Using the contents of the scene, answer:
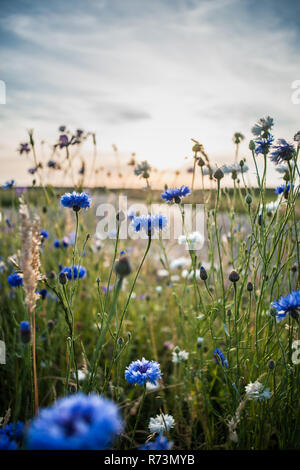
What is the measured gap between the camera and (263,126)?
1.34 meters

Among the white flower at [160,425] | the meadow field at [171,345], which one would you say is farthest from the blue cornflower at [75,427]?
the white flower at [160,425]

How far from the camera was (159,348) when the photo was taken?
229 cm

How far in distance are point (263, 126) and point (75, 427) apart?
1.27m

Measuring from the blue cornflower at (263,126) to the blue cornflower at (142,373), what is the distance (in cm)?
96

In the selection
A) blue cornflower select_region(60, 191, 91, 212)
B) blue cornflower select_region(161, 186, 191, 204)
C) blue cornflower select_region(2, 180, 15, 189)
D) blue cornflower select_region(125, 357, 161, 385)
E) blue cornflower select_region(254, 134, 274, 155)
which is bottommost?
blue cornflower select_region(125, 357, 161, 385)

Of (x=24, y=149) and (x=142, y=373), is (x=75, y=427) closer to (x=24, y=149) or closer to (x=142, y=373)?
(x=142, y=373)

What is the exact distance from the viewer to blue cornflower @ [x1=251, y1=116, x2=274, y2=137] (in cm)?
133

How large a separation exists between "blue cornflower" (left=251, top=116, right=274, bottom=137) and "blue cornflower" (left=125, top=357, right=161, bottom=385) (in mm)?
958

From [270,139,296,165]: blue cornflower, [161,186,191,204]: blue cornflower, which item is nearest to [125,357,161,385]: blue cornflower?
[161,186,191,204]: blue cornflower

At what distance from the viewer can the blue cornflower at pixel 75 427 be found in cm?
36

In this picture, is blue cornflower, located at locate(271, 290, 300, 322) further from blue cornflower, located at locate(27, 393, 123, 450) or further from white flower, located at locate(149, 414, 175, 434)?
blue cornflower, located at locate(27, 393, 123, 450)

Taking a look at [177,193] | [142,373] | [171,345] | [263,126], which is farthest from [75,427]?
[171,345]

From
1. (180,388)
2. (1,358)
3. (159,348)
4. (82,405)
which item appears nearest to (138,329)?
(159,348)
